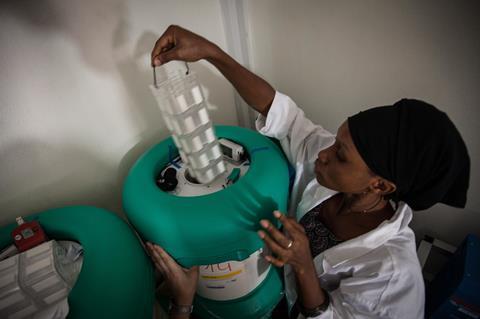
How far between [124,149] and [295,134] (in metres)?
0.61

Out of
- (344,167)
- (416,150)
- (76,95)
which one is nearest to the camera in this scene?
(416,150)

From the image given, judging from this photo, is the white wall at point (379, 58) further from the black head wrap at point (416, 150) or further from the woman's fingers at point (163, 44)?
the woman's fingers at point (163, 44)

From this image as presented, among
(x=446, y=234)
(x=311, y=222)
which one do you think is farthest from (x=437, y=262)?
(x=311, y=222)

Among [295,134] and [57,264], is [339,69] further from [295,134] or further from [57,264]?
[57,264]

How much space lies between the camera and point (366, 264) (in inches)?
26.1

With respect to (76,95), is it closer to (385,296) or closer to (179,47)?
(179,47)

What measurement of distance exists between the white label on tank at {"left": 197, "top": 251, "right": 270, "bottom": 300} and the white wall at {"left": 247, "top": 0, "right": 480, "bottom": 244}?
0.67m

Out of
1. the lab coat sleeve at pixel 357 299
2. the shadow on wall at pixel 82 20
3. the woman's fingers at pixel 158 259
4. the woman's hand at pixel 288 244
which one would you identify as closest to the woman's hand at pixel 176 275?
the woman's fingers at pixel 158 259

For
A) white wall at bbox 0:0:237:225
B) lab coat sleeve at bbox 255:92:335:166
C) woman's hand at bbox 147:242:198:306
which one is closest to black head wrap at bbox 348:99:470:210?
lab coat sleeve at bbox 255:92:335:166

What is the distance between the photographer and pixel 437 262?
3.88 ft

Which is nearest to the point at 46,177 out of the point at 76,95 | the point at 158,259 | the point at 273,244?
the point at 76,95

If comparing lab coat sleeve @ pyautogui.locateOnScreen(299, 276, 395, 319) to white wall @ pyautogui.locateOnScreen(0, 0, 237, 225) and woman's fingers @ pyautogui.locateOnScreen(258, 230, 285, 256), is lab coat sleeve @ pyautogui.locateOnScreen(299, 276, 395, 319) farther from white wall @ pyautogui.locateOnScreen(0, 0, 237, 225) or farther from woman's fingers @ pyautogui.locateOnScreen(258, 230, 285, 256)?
white wall @ pyautogui.locateOnScreen(0, 0, 237, 225)

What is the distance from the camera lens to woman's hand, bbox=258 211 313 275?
0.60 metres

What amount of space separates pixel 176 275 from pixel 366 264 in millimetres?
484
